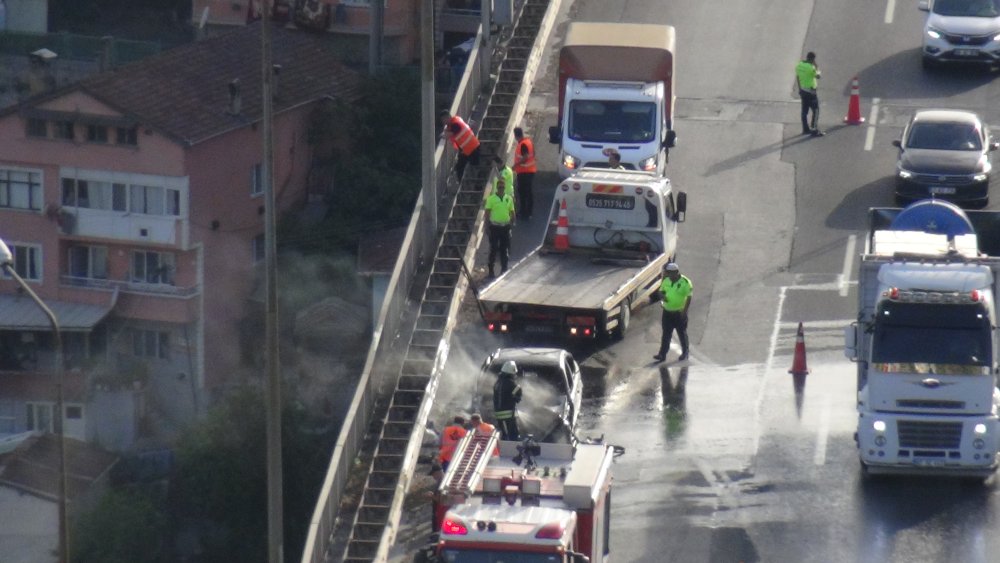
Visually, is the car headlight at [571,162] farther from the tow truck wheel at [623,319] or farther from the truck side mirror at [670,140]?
the tow truck wheel at [623,319]

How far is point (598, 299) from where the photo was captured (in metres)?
26.1

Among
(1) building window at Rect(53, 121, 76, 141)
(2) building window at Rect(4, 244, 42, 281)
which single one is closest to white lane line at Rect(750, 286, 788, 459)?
(1) building window at Rect(53, 121, 76, 141)

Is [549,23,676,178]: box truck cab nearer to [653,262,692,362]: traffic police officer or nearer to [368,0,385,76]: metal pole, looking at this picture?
[653,262,692,362]: traffic police officer

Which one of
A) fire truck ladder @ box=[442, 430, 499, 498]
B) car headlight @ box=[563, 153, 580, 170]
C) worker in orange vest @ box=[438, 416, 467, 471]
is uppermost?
car headlight @ box=[563, 153, 580, 170]

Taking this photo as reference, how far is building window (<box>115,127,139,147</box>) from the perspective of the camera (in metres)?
52.6

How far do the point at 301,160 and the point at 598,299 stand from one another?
2901cm

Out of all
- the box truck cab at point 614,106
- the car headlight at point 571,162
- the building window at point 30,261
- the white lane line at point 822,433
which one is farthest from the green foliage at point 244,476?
the white lane line at point 822,433

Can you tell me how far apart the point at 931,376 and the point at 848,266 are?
A: 28.2ft

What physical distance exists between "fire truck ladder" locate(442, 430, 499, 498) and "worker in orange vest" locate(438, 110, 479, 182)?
33.9ft

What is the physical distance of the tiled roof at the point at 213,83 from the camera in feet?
173

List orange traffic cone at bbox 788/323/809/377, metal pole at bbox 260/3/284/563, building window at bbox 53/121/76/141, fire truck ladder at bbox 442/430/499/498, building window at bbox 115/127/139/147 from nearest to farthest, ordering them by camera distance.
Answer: fire truck ladder at bbox 442/430/499/498 → metal pole at bbox 260/3/284/563 → orange traffic cone at bbox 788/323/809/377 → building window at bbox 115/127/139/147 → building window at bbox 53/121/76/141

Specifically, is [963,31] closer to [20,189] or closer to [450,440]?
[450,440]

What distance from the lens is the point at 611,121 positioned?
103 ft

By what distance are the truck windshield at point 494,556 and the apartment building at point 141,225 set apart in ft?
114
